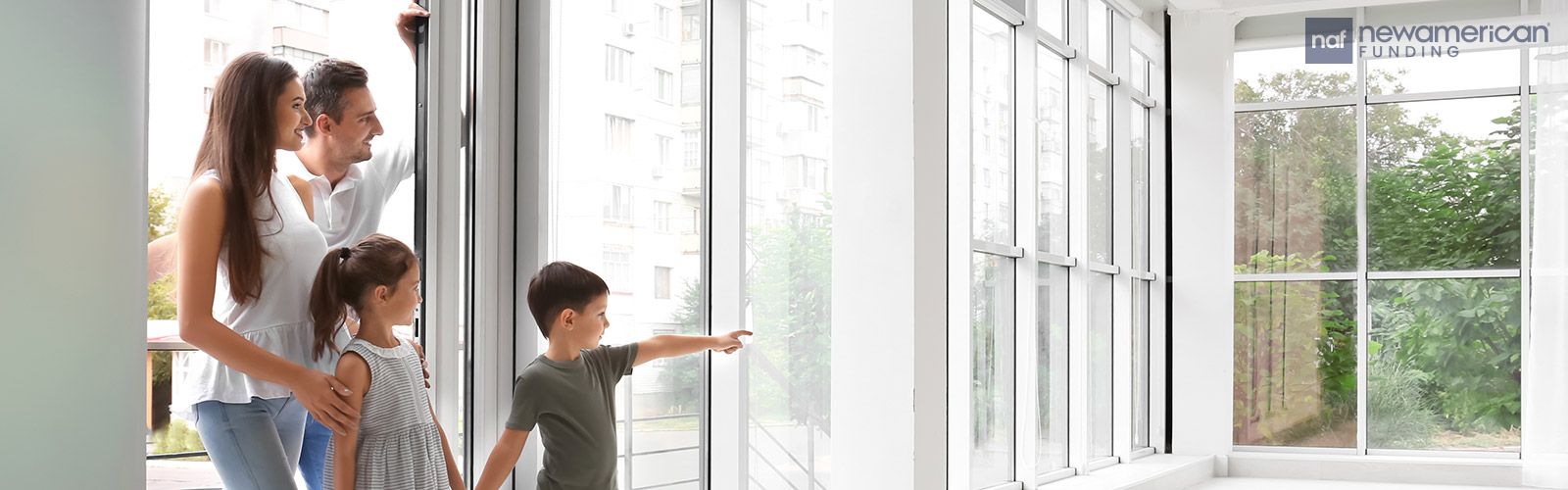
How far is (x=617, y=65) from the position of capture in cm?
218

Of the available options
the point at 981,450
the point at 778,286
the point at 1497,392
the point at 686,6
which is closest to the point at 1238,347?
the point at 1497,392

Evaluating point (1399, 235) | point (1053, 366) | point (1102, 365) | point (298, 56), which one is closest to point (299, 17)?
point (298, 56)

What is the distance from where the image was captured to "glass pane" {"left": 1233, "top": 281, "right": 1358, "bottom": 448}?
532 centimetres

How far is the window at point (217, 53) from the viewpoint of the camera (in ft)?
4.90

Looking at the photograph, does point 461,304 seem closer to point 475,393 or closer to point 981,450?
point 475,393

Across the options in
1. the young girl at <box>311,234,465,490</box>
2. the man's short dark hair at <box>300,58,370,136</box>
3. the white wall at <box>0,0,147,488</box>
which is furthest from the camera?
the man's short dark hair at <box>300,58,370,136</box>

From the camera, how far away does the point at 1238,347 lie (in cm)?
546

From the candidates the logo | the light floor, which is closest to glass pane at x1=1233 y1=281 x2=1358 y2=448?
the light floor

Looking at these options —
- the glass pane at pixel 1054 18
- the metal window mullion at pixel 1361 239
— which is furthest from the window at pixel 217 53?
the metal window mullion at pixel 1361 239

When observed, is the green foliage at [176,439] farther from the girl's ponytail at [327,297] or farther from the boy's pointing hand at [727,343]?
the boy's pointing hand at [727,343]

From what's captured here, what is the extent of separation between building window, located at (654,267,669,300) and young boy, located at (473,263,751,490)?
1.48ft

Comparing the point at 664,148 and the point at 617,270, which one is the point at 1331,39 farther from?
the point at 617,270

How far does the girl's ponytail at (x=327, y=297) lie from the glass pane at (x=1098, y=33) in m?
3.73

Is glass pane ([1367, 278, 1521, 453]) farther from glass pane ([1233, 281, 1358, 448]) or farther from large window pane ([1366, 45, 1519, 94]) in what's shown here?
large window pane ([1366, 45, 1519, 94])
